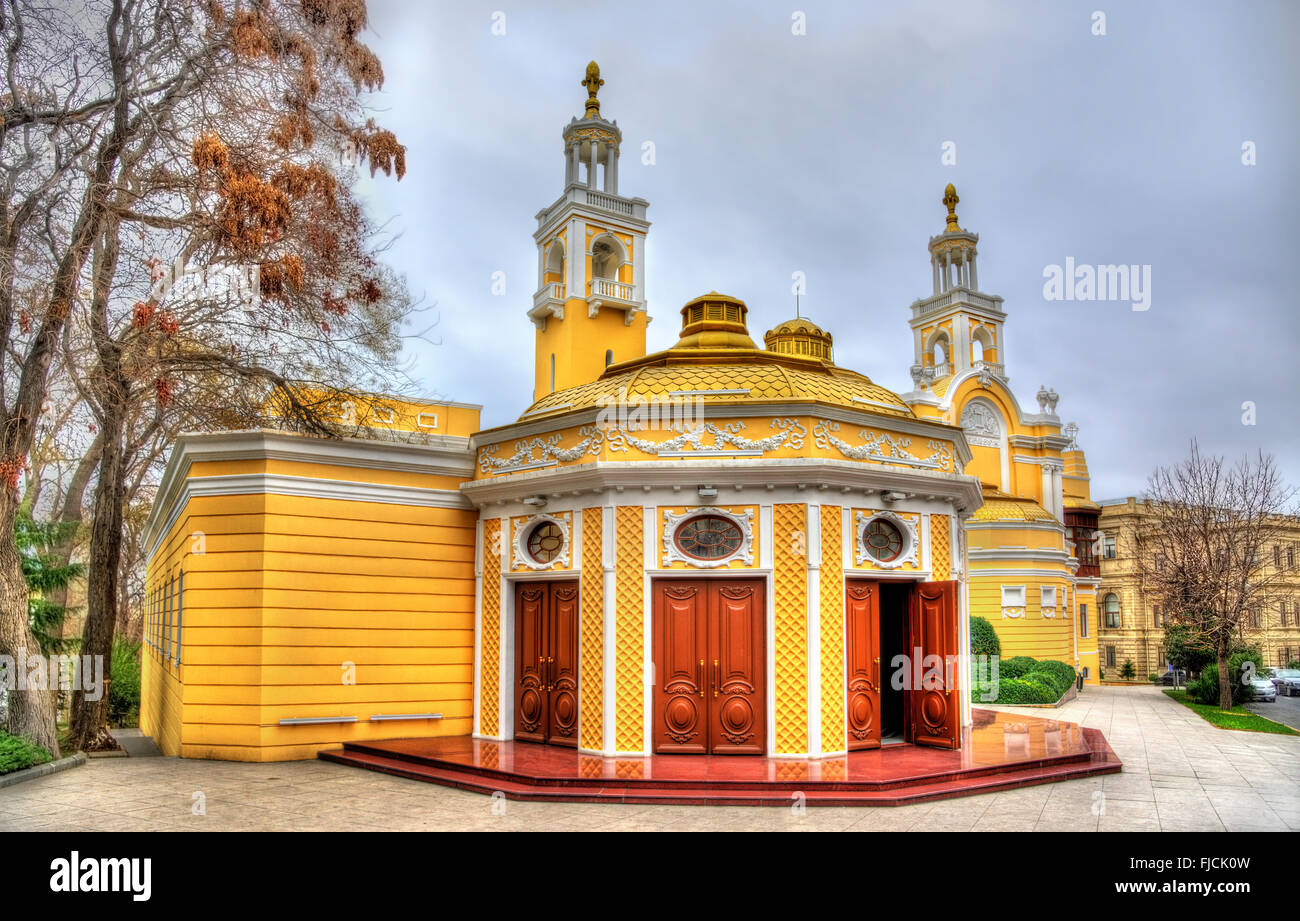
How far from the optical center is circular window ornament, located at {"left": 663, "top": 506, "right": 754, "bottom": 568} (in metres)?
10.5

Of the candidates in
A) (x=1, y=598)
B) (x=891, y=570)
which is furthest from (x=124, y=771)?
(x=891, y=570)

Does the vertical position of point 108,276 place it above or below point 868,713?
above

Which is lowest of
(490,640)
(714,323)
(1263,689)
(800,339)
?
(1263,689)

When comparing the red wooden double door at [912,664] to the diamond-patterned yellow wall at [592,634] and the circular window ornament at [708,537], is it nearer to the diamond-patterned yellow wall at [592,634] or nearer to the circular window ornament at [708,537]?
the circular window ornament at [708,537]

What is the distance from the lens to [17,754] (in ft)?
30.5

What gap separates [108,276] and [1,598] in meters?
3.94

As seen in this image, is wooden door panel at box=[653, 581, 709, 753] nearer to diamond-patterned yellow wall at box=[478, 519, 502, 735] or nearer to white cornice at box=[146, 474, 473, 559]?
diamond-patterned yellow wall at box=[478, 519, 502, 735]

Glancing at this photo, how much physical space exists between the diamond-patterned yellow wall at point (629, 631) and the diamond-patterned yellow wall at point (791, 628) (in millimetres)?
1508

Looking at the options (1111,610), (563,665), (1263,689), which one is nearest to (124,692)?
(563,665)

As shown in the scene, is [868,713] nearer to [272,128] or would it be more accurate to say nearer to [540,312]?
[272,128]

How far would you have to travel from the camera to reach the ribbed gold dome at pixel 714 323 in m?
13.4

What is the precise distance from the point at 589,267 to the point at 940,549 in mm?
16543

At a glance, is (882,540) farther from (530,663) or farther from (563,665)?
(530,663)

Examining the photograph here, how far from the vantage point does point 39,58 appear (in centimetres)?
1073
